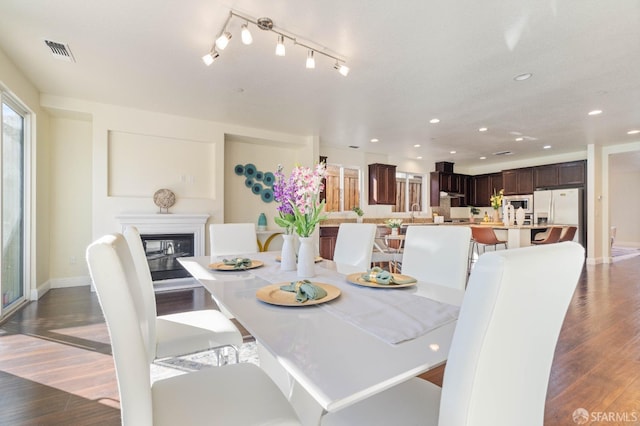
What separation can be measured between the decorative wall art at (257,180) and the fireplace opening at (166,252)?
142 cm

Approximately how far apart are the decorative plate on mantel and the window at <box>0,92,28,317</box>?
138 centimetres

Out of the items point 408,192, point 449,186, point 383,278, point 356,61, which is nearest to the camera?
point 383,278

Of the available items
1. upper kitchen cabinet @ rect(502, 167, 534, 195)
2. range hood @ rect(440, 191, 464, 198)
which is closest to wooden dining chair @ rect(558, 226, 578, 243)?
upper kitchen cabinet @ rect(502, 167, 534, 195)

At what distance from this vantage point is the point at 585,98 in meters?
3.74

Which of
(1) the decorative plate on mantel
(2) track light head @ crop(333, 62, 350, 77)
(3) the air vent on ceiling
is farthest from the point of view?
(1) the decorative plate on mantel

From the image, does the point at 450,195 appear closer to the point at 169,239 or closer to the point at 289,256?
the point at 169,239

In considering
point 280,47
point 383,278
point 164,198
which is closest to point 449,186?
point 164,198

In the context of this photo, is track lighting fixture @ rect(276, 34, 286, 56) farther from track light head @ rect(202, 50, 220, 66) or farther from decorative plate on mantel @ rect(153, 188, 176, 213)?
decorative plate on mantel @ rect(153, 188, 176, 213)

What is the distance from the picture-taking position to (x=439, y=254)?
177 centimetres

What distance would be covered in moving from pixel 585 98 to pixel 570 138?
95.6 inches

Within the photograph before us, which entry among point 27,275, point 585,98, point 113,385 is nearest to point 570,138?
point 585,98

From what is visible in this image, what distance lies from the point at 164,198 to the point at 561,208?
8.00m

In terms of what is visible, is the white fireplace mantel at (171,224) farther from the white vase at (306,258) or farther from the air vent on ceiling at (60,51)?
the white vase at (306,258)

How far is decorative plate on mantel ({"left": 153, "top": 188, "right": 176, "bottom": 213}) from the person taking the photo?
438 cm
